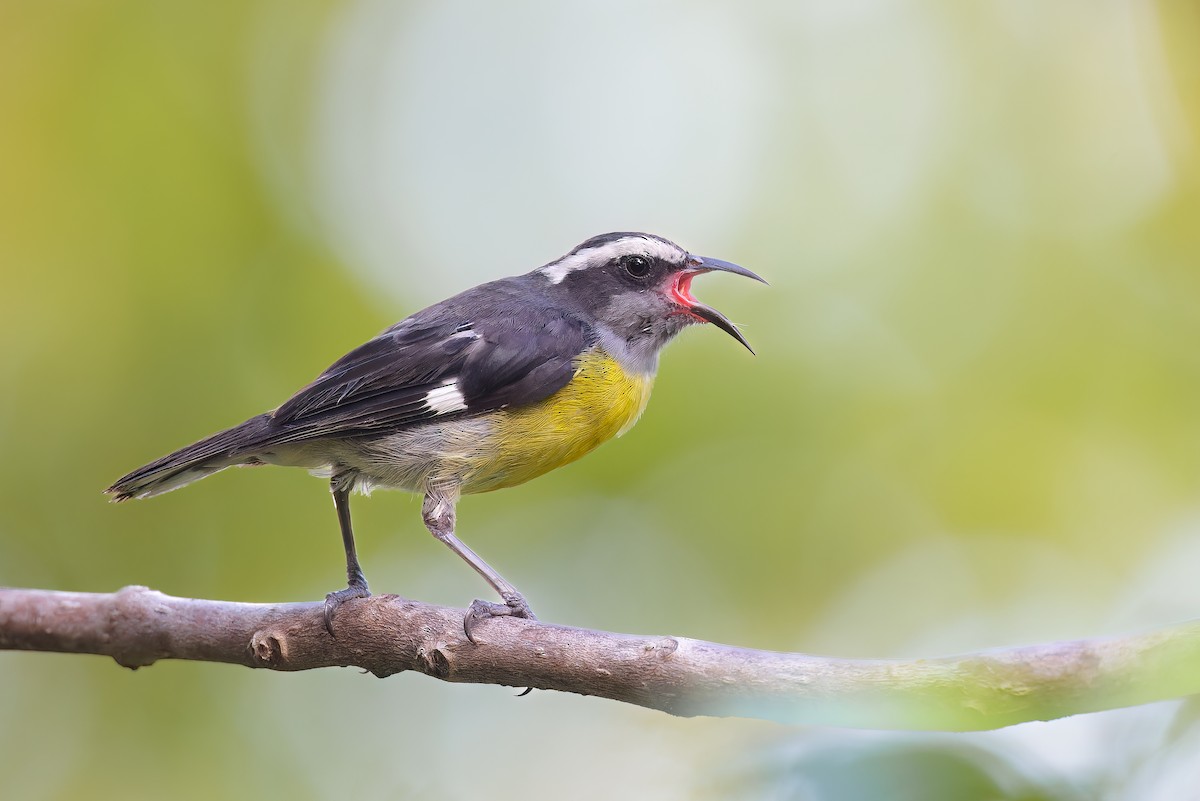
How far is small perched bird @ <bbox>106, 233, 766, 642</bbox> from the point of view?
428cm

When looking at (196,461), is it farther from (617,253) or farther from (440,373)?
(617,253)

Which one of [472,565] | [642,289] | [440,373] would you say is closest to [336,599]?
[472,565]

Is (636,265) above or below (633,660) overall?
above

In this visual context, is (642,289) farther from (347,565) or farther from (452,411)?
(347,565)

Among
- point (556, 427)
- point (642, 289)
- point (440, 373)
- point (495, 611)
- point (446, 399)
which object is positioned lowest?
point (495, 611)

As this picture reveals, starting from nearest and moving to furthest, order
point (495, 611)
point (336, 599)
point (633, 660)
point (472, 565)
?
point (633, 660), point (495, 611), point (336, 599), point (472, 565)

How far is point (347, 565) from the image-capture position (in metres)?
4.36

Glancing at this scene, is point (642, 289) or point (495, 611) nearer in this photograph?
point (495, 611)

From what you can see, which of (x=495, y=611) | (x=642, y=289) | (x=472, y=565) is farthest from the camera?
(x=642, y=289)

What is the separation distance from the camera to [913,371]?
6688 millimetres

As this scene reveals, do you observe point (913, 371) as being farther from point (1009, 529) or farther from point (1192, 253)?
point (1192, 253)

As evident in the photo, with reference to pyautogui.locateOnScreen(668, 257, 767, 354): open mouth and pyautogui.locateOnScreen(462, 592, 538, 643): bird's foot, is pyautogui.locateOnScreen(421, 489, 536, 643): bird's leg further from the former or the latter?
pyautogui.locateOnScreen(668, 257, 767, 354): open mouth

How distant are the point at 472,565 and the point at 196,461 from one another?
1.21 m

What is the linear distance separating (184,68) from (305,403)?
3.79 metres
